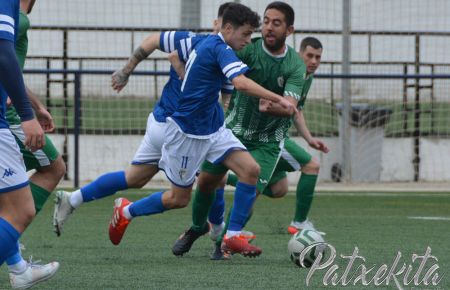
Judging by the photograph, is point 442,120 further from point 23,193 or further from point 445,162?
point 23,193

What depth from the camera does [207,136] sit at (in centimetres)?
728

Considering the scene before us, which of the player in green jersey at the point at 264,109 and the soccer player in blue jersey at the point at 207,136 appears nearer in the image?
the soccer player in blue jersey at the point at 207,136

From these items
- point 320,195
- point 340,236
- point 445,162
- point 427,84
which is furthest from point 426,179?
point 340,236

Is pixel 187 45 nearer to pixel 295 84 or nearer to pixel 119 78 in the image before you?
pixel 119 78

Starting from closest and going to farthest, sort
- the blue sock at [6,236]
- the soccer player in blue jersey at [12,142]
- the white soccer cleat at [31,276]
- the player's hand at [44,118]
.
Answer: the soccer player in blue jersey at [12,142]
the blue sock at [6,236]
the white soccer cleat at [31,276]
the player's hand at [44,118]

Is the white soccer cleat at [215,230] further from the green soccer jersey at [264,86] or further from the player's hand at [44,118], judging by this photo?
the player's hand at [44,118]

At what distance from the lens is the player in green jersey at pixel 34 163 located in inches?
222

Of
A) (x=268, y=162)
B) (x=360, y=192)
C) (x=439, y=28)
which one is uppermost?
(x=439, y=28)

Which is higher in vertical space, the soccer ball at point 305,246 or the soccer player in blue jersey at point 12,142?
the soccer player in blue jersey at point 12,142

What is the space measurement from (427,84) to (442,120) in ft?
1.89

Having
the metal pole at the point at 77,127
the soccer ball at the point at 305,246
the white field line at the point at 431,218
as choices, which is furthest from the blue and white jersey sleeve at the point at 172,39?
the metal pole at the point at 77,127

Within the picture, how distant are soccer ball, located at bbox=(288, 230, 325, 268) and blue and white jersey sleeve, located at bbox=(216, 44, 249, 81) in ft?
3.63

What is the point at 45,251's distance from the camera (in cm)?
760

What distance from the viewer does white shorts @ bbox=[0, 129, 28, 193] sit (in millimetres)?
4887
